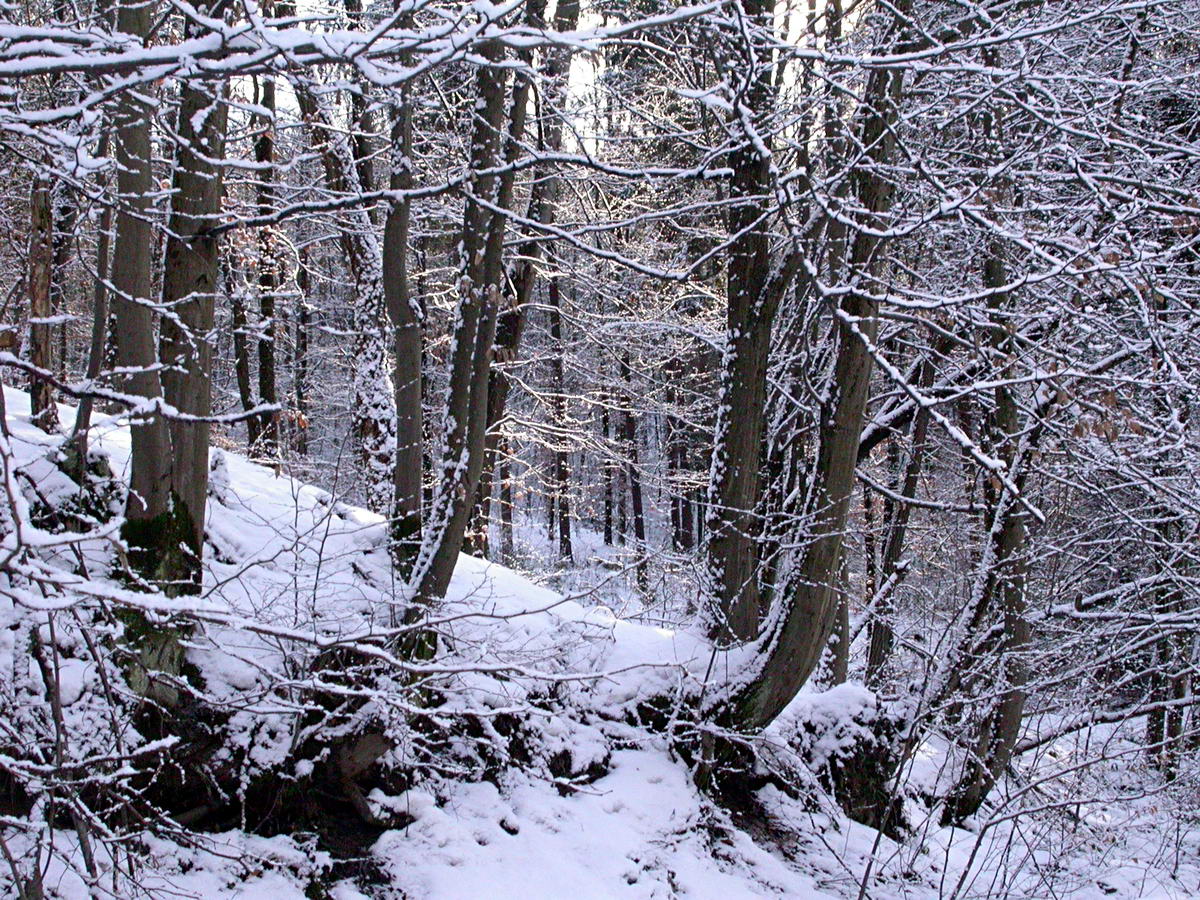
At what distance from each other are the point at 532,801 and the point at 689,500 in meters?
2.52

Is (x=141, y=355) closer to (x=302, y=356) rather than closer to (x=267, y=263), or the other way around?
(x=267, y=263)

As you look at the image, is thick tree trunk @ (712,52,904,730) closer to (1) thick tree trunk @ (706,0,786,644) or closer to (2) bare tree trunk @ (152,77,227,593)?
(1) thick tree trunk @ (706,0,786,644)

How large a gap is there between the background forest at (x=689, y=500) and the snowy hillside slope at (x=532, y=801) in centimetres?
3

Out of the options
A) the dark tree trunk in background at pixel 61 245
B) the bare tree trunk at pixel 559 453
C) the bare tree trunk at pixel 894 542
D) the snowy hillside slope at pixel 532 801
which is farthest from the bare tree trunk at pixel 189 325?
the bare tree trunk at pixel 559 453

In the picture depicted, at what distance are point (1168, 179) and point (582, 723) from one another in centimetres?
592

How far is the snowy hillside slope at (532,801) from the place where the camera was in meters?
4.27

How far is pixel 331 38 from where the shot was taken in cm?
194

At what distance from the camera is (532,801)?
5.39 m

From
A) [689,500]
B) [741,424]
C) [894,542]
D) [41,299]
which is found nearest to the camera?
[741,424]

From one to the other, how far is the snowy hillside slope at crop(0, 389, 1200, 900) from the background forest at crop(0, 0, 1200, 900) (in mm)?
33

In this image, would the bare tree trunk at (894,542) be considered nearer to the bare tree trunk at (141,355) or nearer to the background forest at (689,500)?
the background forest at (689,500)

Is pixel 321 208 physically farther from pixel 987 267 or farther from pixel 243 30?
pixel 987 267

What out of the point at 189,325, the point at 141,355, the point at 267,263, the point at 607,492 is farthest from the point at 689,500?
the point at 607,492

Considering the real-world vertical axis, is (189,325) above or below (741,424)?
above
